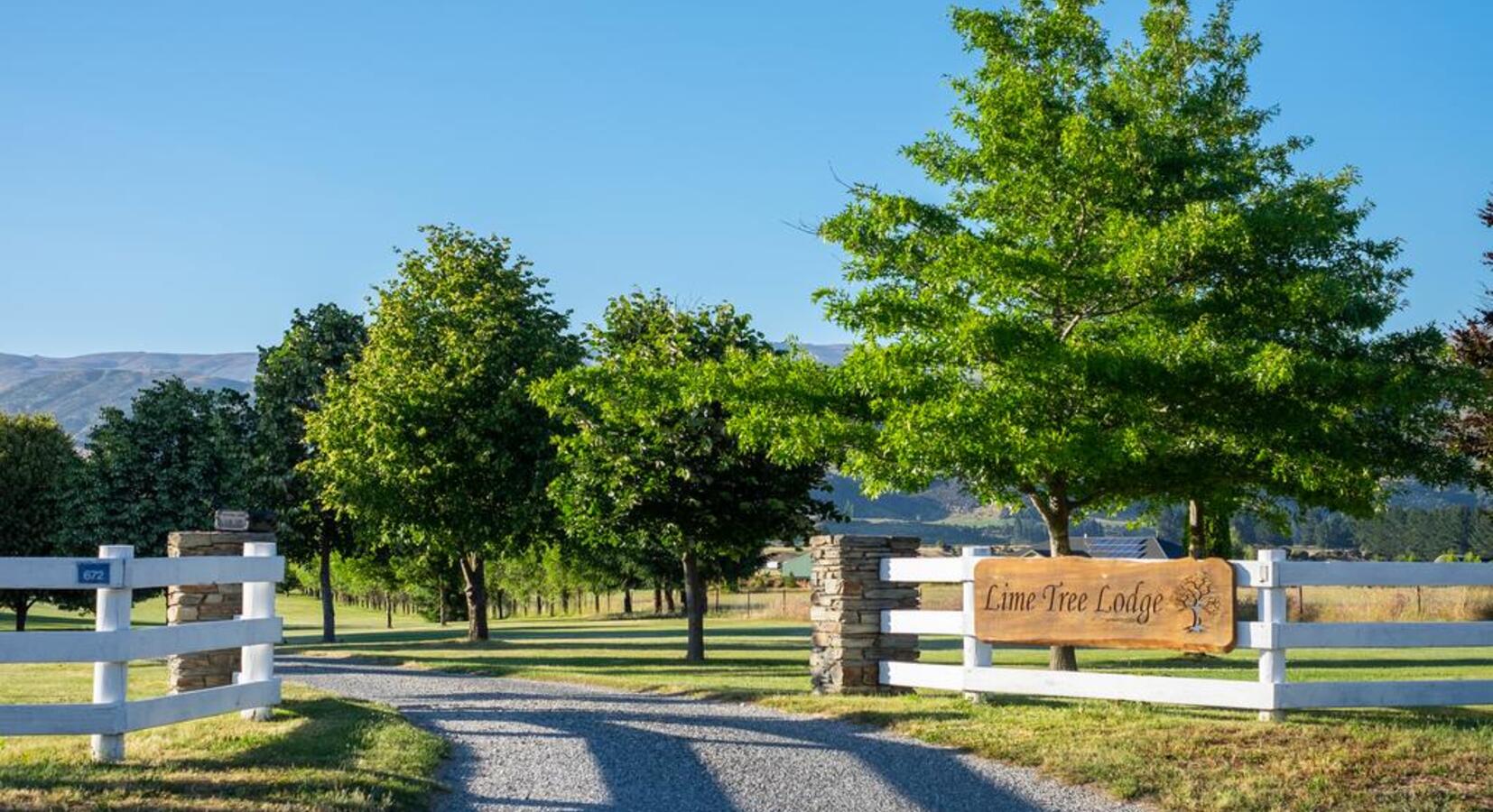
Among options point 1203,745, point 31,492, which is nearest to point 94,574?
point 1203,745

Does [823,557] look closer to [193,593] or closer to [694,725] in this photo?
[694,725]

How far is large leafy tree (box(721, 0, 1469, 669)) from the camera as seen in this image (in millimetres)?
18109

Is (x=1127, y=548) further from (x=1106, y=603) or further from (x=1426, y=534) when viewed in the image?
(x=1426, y=534)

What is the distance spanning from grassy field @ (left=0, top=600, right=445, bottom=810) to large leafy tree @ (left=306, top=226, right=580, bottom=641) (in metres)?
19.9

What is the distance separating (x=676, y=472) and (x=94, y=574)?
1714 centimetres

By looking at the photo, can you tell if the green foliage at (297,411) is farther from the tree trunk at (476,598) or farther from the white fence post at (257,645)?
the white fence post at (257,645)

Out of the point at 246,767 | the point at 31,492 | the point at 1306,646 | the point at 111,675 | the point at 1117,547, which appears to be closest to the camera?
the point at 246,767

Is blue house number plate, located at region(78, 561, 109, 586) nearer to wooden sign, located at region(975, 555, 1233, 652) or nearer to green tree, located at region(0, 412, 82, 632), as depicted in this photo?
wooden sign, located at region(975, 555, 1233, 652)

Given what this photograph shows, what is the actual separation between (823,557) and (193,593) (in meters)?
6.54

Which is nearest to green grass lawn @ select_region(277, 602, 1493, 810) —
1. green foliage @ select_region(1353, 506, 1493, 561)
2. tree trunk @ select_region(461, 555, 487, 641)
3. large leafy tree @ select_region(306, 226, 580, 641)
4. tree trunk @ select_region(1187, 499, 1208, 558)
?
tree trunk @ select_region(1187, 499, 1208, 558)

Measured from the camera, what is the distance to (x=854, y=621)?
52.9 feet

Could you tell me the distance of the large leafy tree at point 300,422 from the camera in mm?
41875

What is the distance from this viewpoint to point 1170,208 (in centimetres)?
2070

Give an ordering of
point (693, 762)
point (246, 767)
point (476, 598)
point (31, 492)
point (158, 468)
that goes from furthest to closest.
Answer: point (31, 492)
point (158, 468)
point (476, 598)
point (693, 762)
point (246, 767)
